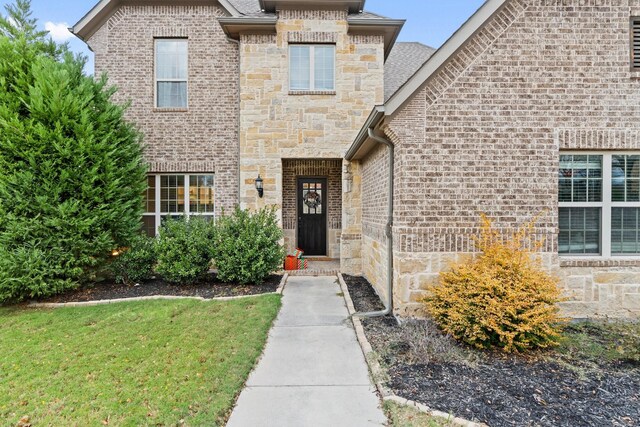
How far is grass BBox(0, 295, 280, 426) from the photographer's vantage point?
302cm

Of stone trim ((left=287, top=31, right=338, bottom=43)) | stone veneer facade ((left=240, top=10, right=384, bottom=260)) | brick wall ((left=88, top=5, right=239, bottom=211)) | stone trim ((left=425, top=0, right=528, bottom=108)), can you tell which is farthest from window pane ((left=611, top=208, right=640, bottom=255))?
brick wall ((left=88, top=5, right=239, bottom=211))

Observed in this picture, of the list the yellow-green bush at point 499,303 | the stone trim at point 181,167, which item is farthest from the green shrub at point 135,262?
the yellow-green bush at point 499,303

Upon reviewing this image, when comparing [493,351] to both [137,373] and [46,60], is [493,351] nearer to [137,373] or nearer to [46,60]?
[137,373]

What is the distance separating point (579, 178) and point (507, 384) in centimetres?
365

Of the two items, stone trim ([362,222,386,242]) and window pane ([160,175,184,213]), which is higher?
window pane ([160,175,184,213])

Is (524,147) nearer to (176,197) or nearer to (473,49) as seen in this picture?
(473,49)

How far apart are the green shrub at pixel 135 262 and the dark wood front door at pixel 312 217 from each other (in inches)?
177

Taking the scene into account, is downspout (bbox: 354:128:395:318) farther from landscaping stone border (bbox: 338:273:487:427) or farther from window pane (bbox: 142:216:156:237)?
window pane (bbox: 142:216:156:237)

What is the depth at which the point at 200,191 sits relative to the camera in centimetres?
942

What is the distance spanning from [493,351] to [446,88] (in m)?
3.72

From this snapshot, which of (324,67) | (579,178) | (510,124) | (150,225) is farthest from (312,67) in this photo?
(579,178)

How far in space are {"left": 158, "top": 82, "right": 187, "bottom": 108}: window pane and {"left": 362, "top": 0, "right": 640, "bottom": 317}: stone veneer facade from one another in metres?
6.80

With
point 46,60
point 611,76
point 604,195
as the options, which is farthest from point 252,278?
point 611,76

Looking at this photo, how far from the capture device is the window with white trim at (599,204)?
5242 mm
